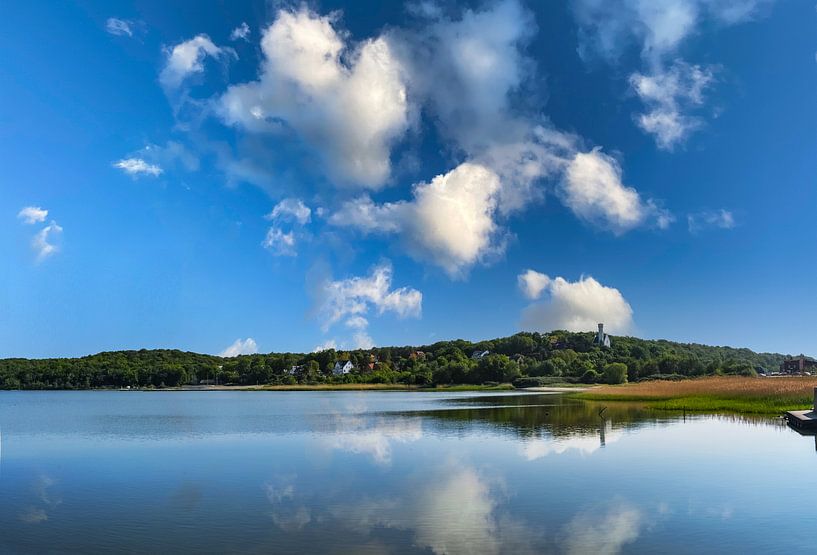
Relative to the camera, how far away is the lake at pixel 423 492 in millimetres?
13328

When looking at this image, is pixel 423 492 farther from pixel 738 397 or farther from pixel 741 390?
pixel 741 390

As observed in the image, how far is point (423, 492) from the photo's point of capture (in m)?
18.4

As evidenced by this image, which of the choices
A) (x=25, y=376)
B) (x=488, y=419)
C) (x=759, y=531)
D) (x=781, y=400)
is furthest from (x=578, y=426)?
(x=25, y=376)

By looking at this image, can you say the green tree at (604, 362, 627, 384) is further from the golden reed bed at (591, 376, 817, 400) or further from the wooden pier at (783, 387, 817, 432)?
the wooden pier at (783, 387, 817, 432)

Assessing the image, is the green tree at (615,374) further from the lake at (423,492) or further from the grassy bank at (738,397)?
the lake at (423,492)

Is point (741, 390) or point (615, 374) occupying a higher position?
point (615, 374)

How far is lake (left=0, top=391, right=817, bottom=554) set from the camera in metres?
13.3

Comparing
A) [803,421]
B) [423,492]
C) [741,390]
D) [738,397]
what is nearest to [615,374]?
[741,390]

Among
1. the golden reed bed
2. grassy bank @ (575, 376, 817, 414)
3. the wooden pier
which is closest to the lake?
the wooden pier

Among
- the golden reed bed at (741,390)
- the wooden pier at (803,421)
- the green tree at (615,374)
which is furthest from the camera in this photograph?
the green tree at (615,374)

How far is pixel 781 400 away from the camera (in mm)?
45281

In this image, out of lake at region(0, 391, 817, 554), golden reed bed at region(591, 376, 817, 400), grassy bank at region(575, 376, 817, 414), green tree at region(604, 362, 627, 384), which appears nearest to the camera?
lake at region(0, 391, 817, 554)

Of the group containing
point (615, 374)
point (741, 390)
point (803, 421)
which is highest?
point (615, 374)

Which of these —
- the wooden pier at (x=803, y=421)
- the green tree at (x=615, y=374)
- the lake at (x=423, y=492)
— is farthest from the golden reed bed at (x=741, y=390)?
the green tree at (x=615, y=374)
